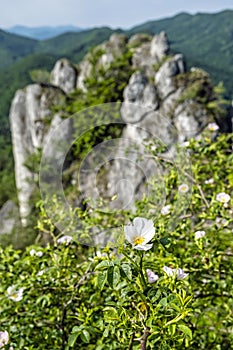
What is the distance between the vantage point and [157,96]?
10.8m

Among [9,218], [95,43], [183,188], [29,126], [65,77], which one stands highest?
[183,188]

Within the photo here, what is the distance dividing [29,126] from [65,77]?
2080 millimetres

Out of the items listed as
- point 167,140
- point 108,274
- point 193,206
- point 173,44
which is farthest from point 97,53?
point 173,44

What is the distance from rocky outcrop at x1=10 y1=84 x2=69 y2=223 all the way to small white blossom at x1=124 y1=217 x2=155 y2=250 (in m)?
12.2

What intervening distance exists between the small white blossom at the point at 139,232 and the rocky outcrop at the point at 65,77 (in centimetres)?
1317

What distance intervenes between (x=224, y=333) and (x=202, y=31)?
8632 cm

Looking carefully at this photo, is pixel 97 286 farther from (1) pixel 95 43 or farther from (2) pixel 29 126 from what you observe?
(1) pixel 95 43

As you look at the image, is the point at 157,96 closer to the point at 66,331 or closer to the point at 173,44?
the point at 66,331

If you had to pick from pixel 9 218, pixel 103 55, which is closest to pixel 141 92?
pixel 103 55

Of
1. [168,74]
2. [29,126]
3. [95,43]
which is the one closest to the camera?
[168,74]

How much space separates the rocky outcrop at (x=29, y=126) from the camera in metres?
13.2

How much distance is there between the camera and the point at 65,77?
1390 cm

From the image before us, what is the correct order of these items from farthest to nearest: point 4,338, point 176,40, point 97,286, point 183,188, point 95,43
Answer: point 176,40
point 95,43
point 183,188
point 97,286
point 4,338

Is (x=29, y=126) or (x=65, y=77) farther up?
(x=65, y=77)
